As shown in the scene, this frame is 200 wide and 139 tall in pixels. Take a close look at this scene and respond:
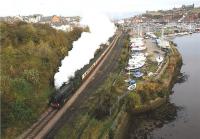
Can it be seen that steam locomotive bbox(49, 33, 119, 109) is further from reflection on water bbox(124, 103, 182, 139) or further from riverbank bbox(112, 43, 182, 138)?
reflection on water bbox(124, 103, 182, 139)

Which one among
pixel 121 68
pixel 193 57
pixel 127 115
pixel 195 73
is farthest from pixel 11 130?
pixel 193 57

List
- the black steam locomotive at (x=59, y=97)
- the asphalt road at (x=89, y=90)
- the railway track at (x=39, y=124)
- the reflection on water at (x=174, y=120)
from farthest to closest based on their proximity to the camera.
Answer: the reflection on water at (x=174, y=120) < the black steam locomotive at (x=59, y=97) < the asphalt road at (x=89, y=90) < the railway track at (x=39, y=124)

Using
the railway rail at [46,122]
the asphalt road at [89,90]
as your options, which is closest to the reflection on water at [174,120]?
the asphalt road at [89,90]

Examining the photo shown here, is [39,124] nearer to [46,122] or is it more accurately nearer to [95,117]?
[46,122]

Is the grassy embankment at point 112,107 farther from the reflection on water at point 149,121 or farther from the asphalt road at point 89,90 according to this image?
the reflection on water at point 149,121

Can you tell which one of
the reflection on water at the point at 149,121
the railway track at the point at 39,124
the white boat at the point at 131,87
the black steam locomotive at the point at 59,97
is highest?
the black steam locomotive at the point at 59,97

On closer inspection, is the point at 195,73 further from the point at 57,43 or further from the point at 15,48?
the point at 15,48

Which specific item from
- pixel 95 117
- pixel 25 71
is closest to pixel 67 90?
pixel 95 117
